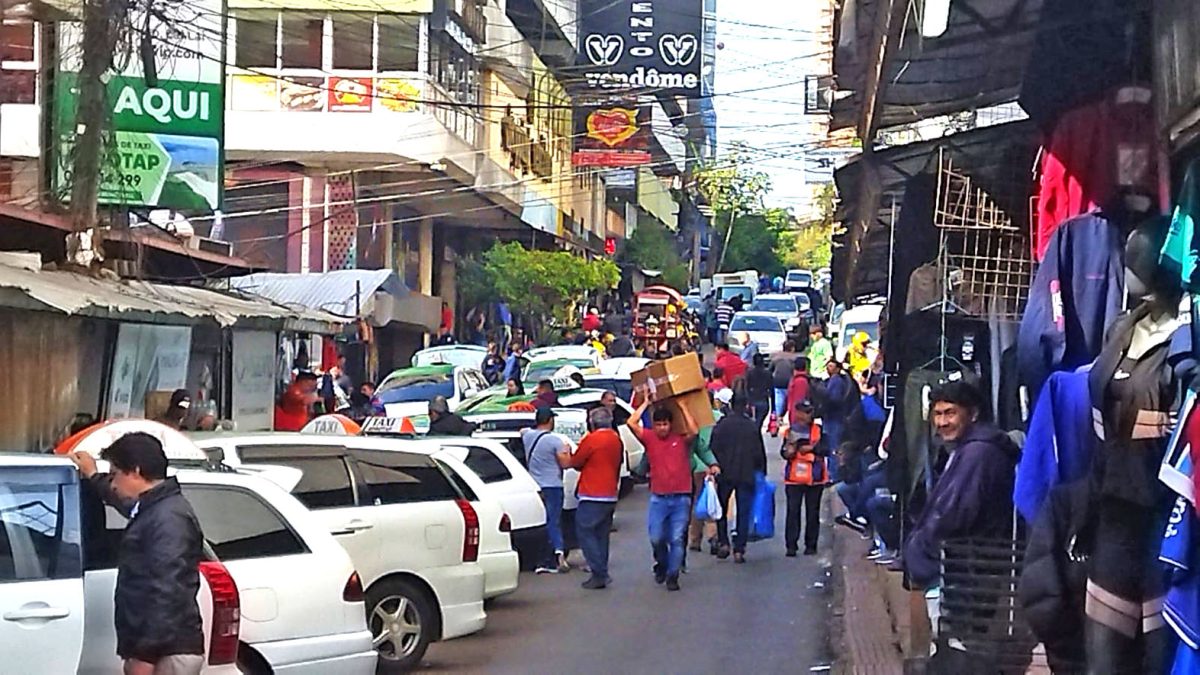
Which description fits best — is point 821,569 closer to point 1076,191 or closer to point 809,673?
point 809,673

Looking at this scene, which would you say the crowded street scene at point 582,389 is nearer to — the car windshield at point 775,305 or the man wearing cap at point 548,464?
the man wearing cap at point 548,464

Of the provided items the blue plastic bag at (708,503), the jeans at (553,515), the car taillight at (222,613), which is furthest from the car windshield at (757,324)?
the car taillight at (222,613)

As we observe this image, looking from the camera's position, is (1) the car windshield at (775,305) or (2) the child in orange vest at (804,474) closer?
(2) the child in orange vest at (804,474)

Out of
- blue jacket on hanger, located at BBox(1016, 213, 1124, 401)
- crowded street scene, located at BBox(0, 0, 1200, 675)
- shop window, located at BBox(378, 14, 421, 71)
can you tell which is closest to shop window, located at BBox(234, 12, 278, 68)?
crowded street scene, located at BBox(0, 0, 1200, 675)

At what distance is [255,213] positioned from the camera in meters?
34.6

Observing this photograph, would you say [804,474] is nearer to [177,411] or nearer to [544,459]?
[544,459]

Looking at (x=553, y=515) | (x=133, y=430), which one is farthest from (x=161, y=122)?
(x=133, y=430)

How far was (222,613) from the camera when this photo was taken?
8.16 m

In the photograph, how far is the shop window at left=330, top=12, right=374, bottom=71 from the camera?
110ft

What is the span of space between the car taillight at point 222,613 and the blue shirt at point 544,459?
9367 millimetres

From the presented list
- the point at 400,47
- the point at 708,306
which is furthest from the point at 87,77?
the point at 708,306

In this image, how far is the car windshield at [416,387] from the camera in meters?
28.5

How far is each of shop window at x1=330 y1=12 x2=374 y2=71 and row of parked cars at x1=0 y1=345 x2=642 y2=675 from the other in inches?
730

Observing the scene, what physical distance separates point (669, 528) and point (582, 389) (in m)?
9.09
